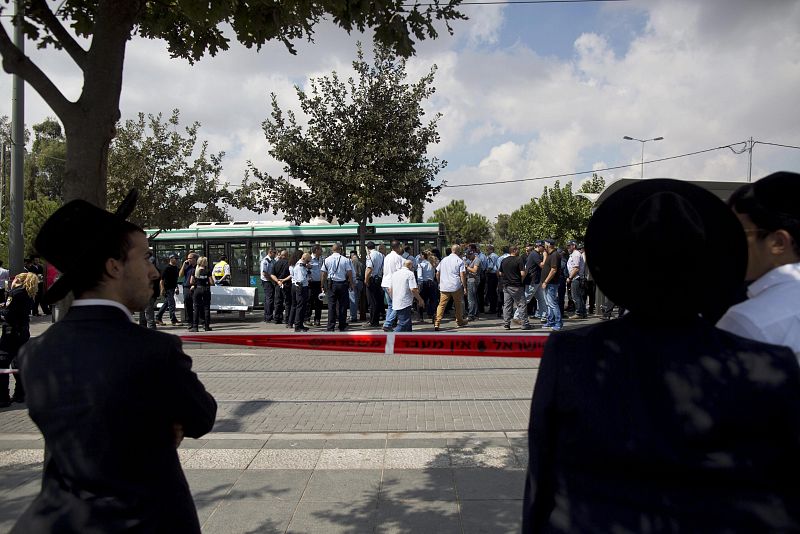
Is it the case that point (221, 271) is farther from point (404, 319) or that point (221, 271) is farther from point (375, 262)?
point (404, 319)

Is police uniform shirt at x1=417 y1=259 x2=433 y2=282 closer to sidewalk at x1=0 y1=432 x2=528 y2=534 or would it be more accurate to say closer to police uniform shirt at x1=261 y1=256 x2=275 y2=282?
police uniform shirt at x1=261 y1=256 x2=275 y2=282

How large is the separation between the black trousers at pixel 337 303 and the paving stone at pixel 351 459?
8987mm

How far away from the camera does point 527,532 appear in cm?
154

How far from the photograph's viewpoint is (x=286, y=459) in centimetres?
527

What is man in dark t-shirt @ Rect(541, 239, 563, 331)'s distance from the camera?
1424 cm

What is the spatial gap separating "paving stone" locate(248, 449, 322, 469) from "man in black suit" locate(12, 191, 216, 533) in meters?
3.33

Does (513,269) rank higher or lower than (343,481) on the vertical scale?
higher

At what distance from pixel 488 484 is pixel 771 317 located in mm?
3368

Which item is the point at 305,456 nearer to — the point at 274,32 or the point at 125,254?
the point at 274,32

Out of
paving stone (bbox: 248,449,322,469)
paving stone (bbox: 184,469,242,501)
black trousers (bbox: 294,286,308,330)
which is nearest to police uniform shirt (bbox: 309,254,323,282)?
black trousers (bbox: 294,286,308,330)

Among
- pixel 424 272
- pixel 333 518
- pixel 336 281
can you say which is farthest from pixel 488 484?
pixel 424 272

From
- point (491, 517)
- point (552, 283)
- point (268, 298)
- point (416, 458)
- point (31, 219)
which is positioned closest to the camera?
point (491, 517)

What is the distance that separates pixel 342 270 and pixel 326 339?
8.43 meters

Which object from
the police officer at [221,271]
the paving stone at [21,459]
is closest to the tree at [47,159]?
the police officer at [221,271]
